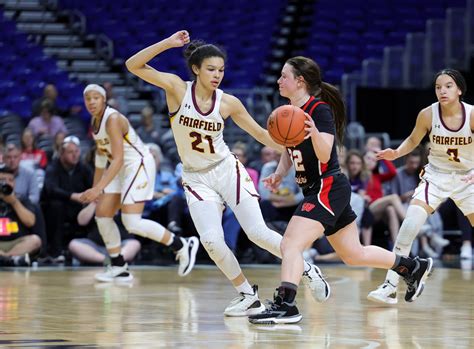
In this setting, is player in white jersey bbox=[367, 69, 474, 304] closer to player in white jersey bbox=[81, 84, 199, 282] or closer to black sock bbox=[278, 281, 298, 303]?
black sock bbox=[278, 281, 298, 303]

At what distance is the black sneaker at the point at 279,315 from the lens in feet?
20.3

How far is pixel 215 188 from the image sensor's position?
720 cm

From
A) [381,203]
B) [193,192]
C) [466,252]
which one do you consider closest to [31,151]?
[381,203]

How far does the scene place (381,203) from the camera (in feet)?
41.7

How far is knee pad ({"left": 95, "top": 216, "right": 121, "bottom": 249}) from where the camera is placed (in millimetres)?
9742

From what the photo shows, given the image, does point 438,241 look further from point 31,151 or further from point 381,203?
point 31,151

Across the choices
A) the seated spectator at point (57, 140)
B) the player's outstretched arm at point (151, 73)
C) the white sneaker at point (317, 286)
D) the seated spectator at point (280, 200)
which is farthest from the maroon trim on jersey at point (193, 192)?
the seated spectator at point (57, 140)

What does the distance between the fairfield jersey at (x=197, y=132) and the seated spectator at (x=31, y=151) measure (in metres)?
6.15

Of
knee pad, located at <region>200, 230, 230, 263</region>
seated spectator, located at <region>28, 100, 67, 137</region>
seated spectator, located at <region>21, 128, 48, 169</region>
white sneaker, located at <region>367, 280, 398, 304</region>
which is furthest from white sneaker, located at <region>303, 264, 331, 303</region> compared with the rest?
seated spectator, located at <region>28, 100, 67, 137</region>

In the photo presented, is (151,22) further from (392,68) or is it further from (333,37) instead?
(392,68)

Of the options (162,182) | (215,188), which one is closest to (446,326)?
(215,188)

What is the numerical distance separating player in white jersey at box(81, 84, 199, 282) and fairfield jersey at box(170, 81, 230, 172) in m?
2.21

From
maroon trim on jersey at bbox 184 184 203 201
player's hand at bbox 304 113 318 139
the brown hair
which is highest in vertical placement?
the brown hair

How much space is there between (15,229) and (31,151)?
212 cm
